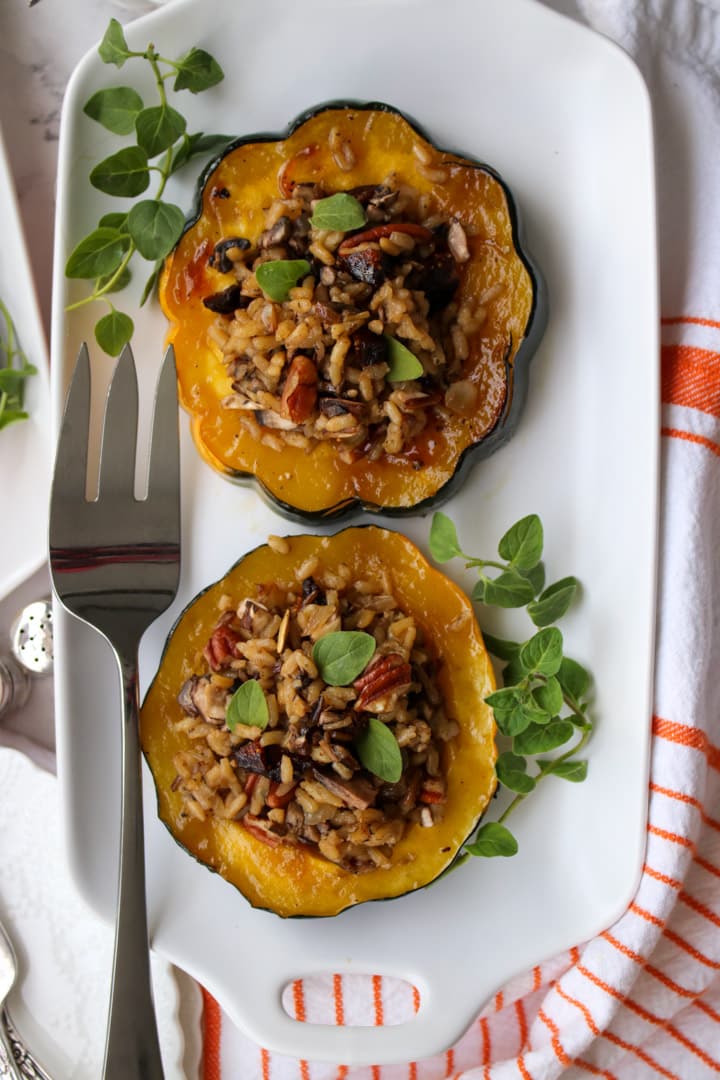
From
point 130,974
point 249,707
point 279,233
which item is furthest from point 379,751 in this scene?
point 279,233

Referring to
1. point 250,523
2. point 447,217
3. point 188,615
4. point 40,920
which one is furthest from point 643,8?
point 40,920

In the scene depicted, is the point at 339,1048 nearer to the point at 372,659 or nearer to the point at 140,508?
the point at 372,659

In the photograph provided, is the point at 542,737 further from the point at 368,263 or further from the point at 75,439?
the point at 75,439

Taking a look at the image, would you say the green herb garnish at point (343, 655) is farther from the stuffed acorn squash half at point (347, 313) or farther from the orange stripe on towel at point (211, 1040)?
the orange stripe on towel at point (211, 1040)

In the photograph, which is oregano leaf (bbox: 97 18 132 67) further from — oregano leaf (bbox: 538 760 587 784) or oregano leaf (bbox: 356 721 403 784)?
oregano leaf (bbox: 538 760 587 784)

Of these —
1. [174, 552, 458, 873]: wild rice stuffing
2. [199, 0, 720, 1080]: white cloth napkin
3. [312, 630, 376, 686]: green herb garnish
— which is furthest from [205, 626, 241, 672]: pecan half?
[199, 0, 720, 1080]: white cloth napkin

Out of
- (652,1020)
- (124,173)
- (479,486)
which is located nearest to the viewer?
(124,173)
